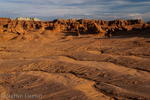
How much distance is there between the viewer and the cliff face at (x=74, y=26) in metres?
14.0

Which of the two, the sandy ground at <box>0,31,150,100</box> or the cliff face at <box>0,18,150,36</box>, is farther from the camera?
the cliff face at <box>0,18,150,36</box>

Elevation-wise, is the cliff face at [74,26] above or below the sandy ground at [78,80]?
above

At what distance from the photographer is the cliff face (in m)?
14.0

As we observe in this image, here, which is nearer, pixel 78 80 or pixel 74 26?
pixel 78 80

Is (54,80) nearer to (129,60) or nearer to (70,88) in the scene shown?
(70,88)

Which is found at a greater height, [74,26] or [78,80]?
[74,26]

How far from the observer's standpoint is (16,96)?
2875 mm

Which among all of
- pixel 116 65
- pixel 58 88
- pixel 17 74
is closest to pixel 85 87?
pixel 58 88

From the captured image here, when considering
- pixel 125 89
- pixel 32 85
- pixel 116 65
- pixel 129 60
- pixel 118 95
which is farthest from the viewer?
pixel 129 60

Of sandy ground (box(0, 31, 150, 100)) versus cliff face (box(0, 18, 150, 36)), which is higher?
cliff face (box(0, 18, 150, 36))

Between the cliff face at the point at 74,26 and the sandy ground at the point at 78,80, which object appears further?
the cliff face at the point at 74,26

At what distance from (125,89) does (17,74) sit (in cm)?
319

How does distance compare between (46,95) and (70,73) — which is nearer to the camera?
(46,95)

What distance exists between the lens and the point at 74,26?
17016 mm
